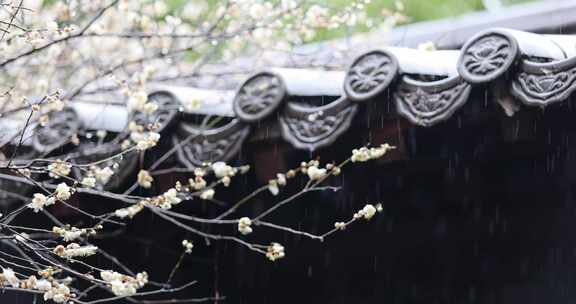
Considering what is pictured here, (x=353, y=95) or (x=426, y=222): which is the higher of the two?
(x=353, y=95)

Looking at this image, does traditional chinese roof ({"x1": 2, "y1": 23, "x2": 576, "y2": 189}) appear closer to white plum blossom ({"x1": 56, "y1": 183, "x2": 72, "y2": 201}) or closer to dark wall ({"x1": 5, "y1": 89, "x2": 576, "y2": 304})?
dark wall ({"x1": 5, "y1": 89, "x2": 576, "y2": 304})

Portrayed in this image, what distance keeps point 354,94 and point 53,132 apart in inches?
73.6

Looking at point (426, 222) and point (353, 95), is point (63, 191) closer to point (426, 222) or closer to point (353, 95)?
point (353, 95)

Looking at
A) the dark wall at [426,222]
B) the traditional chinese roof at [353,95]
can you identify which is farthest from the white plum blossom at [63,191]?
the dark wall at [426,222]

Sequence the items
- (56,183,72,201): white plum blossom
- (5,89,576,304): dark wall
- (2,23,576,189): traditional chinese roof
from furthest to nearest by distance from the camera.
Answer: (5,89,576,304): dark wall → (2,23,576,189): traditional chinese roof → (56,183,72,201): white plum blossom

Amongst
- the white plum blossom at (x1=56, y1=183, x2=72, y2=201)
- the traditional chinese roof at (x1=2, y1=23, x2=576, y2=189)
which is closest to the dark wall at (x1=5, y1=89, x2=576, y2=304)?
the traditional chinese roof at (x1=2, y1=23, x2=576, y2=189)

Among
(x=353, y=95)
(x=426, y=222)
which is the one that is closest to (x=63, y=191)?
(x=353, y=95)

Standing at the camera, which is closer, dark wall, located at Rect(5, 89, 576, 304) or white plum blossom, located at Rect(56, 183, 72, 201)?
white plum blossom, located at Rect(56, 183, 72, 201)

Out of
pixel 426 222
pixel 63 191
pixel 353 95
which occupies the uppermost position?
pixel 353 95

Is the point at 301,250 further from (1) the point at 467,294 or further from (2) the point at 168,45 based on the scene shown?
(2) the point at 168,45

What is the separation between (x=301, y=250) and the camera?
5082 millimetres

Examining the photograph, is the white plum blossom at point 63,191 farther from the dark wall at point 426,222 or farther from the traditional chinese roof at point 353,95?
the dark wall at point 426,222

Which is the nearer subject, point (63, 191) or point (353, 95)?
point (63, 191)

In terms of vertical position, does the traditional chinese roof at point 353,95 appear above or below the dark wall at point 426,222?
above
